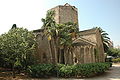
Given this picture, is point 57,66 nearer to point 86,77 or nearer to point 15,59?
point 86,77

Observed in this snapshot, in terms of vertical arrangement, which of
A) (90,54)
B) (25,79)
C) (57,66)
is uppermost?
(90,54)

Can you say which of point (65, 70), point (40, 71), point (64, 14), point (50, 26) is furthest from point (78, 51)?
point (64, 14)

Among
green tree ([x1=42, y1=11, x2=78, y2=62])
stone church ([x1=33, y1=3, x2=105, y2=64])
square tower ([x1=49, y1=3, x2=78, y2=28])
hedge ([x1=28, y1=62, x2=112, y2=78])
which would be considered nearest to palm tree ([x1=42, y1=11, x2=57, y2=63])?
green tree ([x1=42, y1=11, x2=78, y2=62])

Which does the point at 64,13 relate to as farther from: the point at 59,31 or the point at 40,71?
the point at 40,71

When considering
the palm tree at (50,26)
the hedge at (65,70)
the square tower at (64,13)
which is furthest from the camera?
the square tower at (64,13)

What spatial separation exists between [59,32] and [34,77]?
759 centimetres

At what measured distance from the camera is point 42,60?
88.9 ft

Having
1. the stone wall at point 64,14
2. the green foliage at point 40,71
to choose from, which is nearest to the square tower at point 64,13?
the stone wall at point 64,14

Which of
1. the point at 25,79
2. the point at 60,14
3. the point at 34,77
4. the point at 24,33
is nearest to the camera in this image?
the point at 25,79

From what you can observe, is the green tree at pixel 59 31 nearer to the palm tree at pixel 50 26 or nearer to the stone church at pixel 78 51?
the palm tree at pixel 50 26

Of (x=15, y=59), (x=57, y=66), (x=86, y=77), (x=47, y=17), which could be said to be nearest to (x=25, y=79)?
(x=15, y=59)

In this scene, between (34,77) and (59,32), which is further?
(59,32)

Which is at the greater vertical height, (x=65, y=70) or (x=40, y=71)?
(x=65, y=70)

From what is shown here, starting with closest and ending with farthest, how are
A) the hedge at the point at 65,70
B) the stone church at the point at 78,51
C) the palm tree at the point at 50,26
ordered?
1. the hedge at the point at 65,70
2. the palm tree at the point at 50,26
3. the stone church at the point at 78,51
